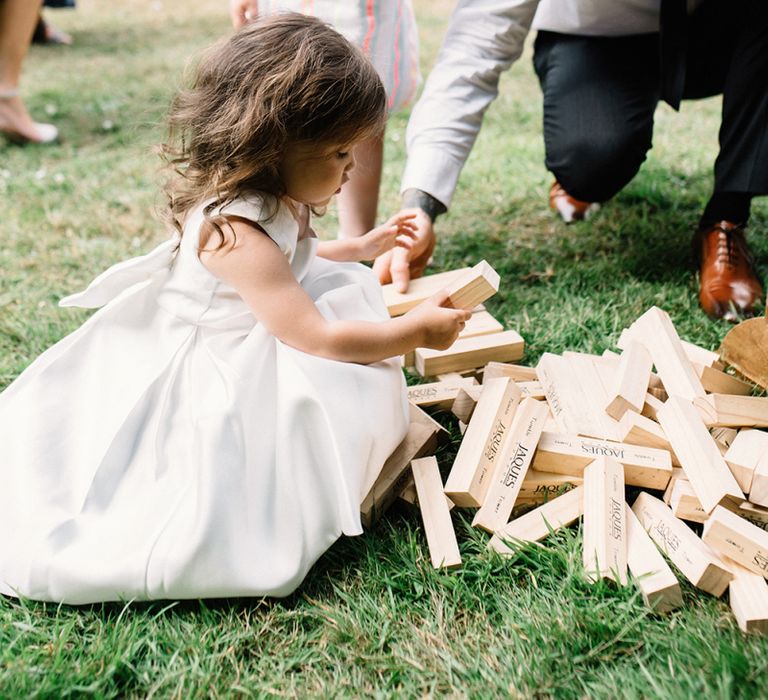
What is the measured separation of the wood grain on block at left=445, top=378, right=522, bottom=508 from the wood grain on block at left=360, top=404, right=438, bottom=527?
0.35 ft

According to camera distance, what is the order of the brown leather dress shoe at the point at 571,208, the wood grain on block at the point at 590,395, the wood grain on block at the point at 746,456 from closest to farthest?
the wood grain on block at the point at 746,456
the wood grain on block at the point at 590,395
the brown leather dress shoe at the point at 571,208

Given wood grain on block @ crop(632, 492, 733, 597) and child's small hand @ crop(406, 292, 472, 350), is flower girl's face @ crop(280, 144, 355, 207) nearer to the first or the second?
child's small hand @ crop(406, 292, 472, 350)

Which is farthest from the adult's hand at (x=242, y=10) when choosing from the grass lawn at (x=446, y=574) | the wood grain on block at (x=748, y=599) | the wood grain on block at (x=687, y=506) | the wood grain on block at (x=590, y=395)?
the wood grain on block at (x=748, y=599)

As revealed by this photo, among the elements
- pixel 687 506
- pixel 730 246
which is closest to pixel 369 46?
pixel 730 246

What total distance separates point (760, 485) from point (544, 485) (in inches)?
18.5

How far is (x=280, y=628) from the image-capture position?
154 cm

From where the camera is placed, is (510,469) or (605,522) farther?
(510,469)

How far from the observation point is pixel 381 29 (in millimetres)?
2689

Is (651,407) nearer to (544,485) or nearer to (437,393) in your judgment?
(544,485)

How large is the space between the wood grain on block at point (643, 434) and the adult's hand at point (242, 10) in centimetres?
180

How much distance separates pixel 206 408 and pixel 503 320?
4.18 feet

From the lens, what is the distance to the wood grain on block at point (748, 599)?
1411mm

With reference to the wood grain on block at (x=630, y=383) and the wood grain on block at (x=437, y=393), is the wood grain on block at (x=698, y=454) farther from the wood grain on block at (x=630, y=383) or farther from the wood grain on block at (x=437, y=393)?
the wood grain on block at (x=437, y=393)

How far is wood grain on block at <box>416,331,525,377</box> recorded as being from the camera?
2232 mm
